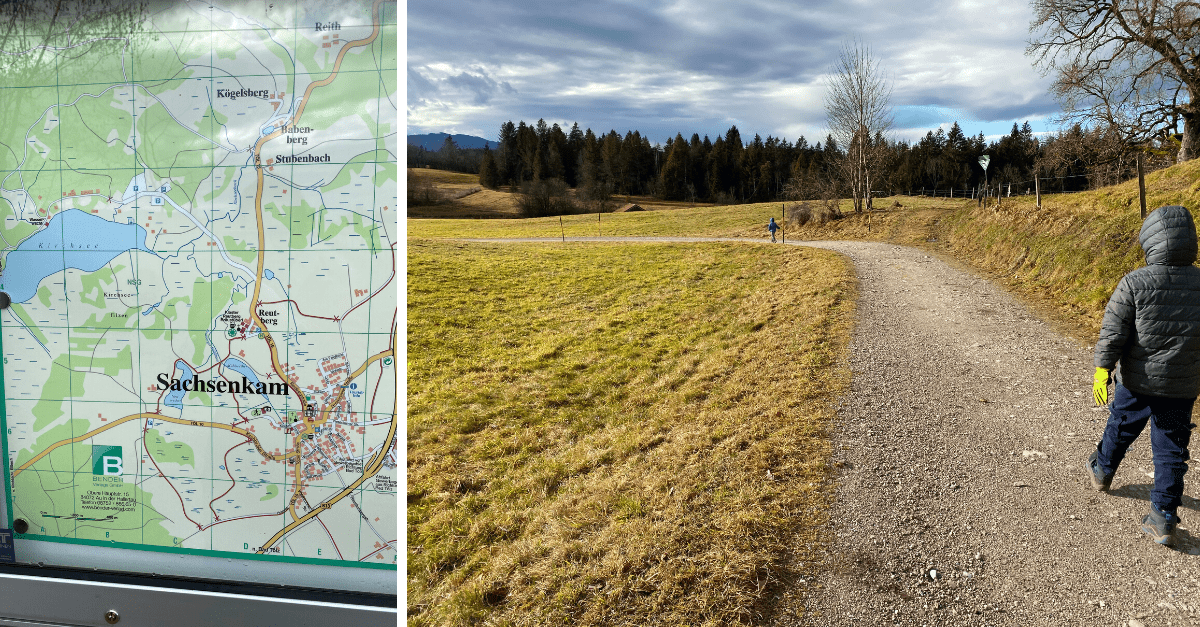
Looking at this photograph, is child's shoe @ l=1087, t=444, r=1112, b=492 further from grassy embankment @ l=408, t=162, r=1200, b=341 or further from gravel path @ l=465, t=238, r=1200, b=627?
grassy embankment @ l=408, t=162, r=1200, b=341

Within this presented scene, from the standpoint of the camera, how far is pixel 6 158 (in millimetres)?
1699

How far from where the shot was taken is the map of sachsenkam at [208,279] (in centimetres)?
155

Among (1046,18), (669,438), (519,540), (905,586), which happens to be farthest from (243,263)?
(1046,18)

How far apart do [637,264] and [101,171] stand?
16783 millimetres

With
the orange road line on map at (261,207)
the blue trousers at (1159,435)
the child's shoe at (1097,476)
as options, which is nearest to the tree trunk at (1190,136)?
the child's shoe at (1097,476)

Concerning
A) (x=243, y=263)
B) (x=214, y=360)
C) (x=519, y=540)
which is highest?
(x=243, y=263)

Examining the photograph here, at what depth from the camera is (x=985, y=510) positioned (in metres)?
4.03

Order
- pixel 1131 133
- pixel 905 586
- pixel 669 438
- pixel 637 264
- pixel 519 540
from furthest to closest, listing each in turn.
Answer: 1. pixel 1131 133
2. pixel 637 264
3. pixel 669 438
4. pixel 519 540
5. pixel 905 586

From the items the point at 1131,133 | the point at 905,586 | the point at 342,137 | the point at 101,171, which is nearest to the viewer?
the point at 342,137

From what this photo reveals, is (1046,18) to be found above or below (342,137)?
above

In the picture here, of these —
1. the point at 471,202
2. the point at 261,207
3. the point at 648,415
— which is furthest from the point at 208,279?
the point at 471,202

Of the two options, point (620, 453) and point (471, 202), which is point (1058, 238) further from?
point (471, 202)

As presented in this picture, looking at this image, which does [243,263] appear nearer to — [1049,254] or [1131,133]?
[1049,254]

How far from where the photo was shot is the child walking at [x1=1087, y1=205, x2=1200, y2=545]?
3727 millimetres
